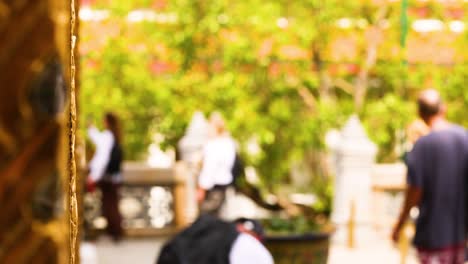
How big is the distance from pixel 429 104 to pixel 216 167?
5353 millimetres

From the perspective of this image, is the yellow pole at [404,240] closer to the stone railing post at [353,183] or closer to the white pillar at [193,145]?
the stone railing post at [353,183]

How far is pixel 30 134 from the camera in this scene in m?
0.60

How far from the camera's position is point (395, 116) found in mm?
14453

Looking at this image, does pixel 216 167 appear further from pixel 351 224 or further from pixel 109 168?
pixel 351 224

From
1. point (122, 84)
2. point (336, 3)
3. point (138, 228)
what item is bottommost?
point (138, 228)

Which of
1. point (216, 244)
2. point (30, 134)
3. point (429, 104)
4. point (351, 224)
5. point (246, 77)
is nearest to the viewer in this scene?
point (30, 134)

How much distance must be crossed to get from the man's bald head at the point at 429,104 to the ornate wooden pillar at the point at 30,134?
16.4 feet

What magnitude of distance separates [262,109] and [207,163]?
411 cm

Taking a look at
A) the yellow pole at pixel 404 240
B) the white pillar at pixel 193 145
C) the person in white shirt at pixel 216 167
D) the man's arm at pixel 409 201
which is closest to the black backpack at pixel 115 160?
the white pillar at pixel 193 145

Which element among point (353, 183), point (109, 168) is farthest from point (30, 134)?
point (353, 183)

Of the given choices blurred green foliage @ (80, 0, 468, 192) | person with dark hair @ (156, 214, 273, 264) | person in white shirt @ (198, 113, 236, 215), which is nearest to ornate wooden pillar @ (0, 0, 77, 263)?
person with dark hair @ (156, 214, 273, 264)

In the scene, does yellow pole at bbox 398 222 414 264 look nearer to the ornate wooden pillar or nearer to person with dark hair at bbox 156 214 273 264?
person with dark hair at bbox 156 214 273 264

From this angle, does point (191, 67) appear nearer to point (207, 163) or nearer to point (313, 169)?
point (313, 169)

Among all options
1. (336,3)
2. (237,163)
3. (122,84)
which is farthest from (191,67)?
(237,163)
